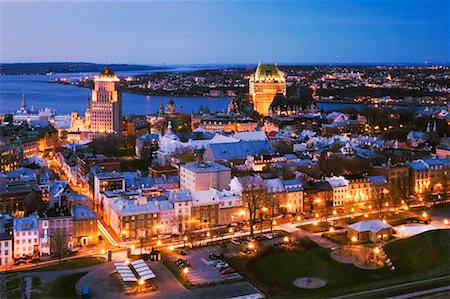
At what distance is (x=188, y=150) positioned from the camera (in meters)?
28.9

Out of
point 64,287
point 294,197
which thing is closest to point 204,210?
point 294,197

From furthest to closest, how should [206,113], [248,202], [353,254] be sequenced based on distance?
[206,113] → [248,202] → [353,254]

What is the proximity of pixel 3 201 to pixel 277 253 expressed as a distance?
9300 millimetres

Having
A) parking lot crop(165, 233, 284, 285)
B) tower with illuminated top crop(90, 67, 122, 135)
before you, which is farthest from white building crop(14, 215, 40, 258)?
tower with illuminated top crop(90, 67, 122, 135)

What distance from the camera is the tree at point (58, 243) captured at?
15.4 metres

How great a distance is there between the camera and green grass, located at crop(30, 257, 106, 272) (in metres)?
14.7

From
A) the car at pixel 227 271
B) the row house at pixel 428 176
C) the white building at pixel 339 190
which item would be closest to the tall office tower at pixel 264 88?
the row house at pixel 428 176

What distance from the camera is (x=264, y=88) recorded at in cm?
5488

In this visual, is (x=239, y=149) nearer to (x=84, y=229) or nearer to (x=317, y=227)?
(x=317, y=227)

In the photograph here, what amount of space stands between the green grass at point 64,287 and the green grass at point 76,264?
0.65 m

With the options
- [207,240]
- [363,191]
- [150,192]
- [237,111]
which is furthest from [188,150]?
[237,111]

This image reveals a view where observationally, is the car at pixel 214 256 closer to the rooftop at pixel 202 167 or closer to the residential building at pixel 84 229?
the residential building at pixel 84 229

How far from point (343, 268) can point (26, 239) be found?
8.28 meters

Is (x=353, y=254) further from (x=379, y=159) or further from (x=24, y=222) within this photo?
(x=379, y=159)
